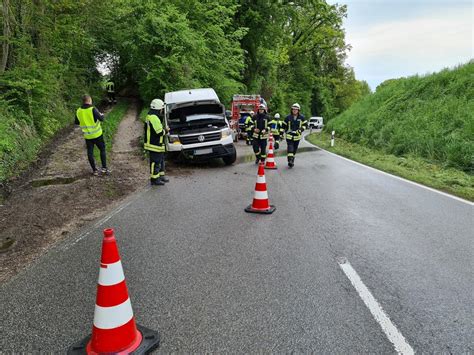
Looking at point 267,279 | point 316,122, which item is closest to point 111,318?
point 267,279

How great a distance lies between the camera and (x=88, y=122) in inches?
368

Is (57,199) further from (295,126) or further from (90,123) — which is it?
(295,126)

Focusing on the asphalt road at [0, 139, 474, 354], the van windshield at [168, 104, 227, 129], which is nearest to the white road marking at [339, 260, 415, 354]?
the asphalt road at [0, 139, 474, 354]

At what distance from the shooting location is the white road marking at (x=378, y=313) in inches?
111

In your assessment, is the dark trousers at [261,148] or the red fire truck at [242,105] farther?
the red fire truck at [242,105]

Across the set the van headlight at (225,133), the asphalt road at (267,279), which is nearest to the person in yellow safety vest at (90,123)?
the asphalt road at (267,279)

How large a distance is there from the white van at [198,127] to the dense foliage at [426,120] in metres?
7.29

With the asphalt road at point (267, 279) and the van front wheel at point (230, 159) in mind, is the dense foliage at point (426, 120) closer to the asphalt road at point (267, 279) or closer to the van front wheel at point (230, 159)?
the asphalt road at point (267, 279)

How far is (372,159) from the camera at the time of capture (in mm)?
14109

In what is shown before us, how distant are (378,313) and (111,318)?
2.25 meters

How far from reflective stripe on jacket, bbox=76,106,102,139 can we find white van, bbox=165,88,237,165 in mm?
2453

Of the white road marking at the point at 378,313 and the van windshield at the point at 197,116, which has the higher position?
the van windshield at the point at 197,116

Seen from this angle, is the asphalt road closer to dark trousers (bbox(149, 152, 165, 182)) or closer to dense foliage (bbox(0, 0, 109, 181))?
dark trousers (bbox(149, 152, 165, 182))

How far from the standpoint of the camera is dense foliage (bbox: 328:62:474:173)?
1267cm
